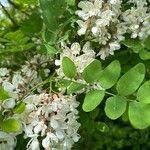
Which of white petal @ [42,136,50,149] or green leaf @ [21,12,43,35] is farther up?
green leaf @ [21,12,43,35]

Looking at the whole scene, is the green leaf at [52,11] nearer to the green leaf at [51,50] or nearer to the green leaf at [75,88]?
the green leaf at [51,50]

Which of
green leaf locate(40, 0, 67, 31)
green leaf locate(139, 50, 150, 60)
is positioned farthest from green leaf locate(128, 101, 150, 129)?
green leaf locate(40, 0, 67, 31)

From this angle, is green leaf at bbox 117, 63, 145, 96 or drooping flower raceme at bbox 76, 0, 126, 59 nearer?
green leaf at bbox 117, 63, 145, 96

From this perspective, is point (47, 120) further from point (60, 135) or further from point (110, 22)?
point (110, 22)

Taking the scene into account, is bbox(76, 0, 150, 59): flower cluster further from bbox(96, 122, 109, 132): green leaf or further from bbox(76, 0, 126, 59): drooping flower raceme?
bbox(96, 122, 109, 132): green leaf

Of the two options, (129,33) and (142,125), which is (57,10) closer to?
(129,33)

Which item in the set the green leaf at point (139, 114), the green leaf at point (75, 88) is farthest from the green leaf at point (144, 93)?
the green leaf at point (75, 88)

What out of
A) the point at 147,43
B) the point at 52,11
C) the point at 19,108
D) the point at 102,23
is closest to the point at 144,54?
the point at 147,43
